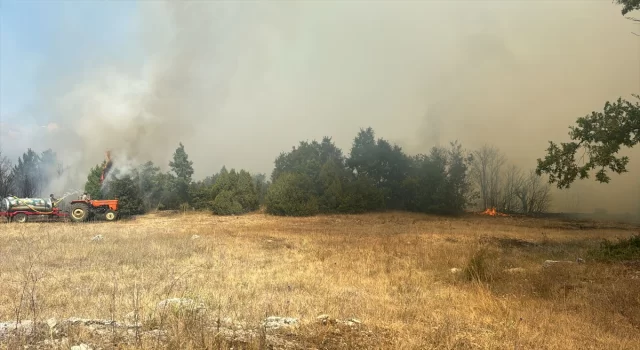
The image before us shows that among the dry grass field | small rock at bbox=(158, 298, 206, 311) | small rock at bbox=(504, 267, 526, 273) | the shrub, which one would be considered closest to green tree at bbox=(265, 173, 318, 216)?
the dry grass field

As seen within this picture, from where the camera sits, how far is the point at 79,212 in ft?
87.2

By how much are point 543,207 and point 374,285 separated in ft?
207

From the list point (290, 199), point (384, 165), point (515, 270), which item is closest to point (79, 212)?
point (290, 199)

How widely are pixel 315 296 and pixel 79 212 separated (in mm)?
24953

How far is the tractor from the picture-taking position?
26.5m

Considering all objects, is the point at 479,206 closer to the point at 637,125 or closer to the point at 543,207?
the point at 543,207

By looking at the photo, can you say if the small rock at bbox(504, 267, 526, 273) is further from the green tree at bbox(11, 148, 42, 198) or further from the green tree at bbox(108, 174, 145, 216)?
the green tree at bbox(11, 148, 42, 198)

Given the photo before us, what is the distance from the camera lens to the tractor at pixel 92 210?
26.5 meters

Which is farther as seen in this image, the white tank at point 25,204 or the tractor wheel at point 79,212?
the tractor wheel at point 79,212

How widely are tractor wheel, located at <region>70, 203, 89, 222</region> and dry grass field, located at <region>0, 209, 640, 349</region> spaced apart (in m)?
11.7

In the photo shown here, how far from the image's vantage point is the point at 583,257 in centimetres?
1377

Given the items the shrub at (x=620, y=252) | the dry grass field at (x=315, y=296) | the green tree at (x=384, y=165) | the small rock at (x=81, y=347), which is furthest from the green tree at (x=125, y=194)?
the shrub at (x=620, y=252)

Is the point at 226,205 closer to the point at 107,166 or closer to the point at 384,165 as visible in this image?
the point at 107,166

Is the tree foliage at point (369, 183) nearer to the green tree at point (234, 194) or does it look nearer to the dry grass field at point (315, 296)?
the green tree at point (234, 194)
